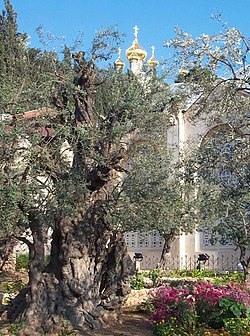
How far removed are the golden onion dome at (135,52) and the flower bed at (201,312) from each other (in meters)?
24.6

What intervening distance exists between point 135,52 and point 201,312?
25.8m

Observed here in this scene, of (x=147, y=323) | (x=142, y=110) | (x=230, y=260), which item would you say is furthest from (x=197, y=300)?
(x=230, y=260)

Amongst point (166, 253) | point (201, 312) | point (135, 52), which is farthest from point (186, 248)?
point (201, 312)

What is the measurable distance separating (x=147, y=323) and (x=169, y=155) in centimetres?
471

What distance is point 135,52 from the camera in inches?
1304

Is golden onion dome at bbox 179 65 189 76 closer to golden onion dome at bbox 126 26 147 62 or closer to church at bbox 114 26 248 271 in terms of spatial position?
church at bbox 114 26 248 271

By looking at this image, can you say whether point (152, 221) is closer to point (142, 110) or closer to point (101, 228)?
point (101, 228)

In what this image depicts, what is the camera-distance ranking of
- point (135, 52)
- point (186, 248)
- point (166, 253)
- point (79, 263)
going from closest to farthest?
point (79, 263)
point (166, 253)
point (186, 248)
point (135, 52)

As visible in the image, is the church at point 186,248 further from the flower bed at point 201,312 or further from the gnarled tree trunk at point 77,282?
the flower bed at point 201,312

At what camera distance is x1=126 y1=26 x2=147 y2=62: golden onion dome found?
32.6m

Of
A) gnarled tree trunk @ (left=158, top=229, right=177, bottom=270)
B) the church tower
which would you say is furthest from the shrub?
the church tower

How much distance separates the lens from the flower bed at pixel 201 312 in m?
8.62

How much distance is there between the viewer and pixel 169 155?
13.5m

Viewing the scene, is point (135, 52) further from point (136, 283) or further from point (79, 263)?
point (79, 263)
